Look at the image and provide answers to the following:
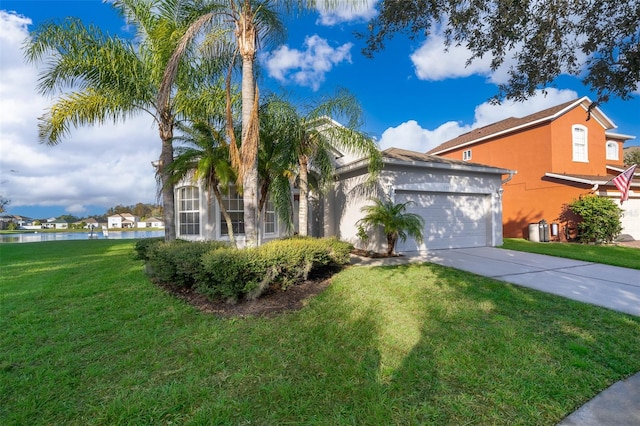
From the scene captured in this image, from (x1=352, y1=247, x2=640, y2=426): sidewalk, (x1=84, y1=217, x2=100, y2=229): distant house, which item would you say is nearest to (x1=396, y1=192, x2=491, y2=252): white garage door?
(x1=352, y1=247, x2=640, y2=426): sidewalk

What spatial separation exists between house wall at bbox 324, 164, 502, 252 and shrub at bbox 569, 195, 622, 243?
195 inches

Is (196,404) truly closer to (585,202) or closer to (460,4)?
(460,4)

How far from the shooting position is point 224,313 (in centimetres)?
505

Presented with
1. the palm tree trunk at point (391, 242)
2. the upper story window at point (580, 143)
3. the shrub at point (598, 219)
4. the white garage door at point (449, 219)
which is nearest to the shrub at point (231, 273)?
the palm tree trunk at point (391, 242)

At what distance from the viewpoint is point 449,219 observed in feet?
38.0

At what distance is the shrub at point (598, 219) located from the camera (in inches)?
519

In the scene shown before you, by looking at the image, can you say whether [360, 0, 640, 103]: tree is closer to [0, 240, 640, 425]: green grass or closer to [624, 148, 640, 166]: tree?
[0, 240, 640, 425]: green grass

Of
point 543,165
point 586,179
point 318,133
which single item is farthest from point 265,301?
point 543,165

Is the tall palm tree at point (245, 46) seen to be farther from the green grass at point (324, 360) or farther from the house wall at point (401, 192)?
the house wall at point (401, 192)

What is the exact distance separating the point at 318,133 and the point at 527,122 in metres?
15.1

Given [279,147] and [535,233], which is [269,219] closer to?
[279,147]

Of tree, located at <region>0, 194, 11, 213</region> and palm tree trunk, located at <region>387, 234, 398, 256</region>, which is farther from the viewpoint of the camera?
tree, located at <region>0, 194, 11, 213</region>

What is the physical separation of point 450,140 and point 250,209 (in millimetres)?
22219

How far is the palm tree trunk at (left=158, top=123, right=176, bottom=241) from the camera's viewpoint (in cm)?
804
